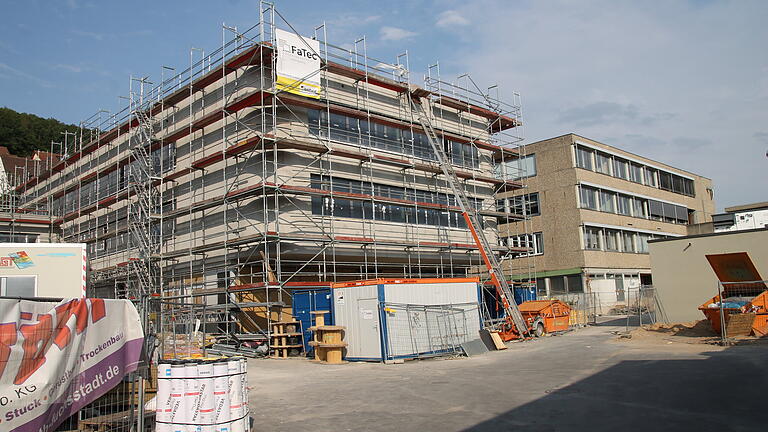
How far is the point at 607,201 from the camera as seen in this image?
45.1m

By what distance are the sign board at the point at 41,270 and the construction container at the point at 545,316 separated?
57.9ft

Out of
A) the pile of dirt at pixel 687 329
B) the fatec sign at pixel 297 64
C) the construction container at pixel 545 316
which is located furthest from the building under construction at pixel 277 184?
the pile of dirt at pixel 687 329

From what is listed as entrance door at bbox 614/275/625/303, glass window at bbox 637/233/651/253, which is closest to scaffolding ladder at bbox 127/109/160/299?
entrance door at bbox 614/275/625/303

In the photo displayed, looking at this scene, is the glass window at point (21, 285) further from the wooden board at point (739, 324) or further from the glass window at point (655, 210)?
the glass window at point (655, 210)

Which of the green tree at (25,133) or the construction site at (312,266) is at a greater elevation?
the green tree at (25,133)

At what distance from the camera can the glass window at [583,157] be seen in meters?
42.8

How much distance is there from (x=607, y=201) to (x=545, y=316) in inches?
891

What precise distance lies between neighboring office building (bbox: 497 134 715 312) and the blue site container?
19194 millimetres

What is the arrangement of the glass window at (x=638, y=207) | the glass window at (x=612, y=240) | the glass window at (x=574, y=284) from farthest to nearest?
the glass window at (x=638, y=207) < the glass window at (x=612, y=240) < the glass window at (x=574, y=284)

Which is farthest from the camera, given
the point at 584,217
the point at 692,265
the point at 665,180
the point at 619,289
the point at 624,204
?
the point at 665,180

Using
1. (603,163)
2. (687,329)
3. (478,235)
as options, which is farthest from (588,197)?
(687,329)

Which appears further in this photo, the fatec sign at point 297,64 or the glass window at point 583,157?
the glass window at point 583,157

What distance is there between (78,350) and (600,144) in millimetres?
44008

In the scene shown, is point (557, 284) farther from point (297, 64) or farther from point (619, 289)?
point (297, 64)
